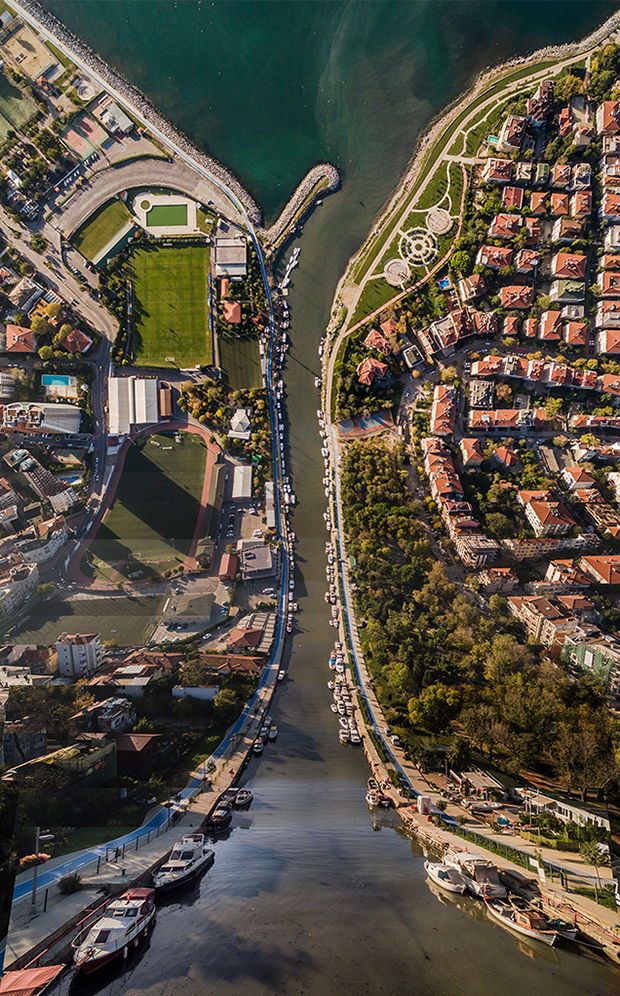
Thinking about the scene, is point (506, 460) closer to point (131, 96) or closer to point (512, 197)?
point (512, 197)

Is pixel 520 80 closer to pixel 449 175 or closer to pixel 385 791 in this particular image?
pixel 449 175

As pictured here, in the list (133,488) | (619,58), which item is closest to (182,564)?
(133,488)

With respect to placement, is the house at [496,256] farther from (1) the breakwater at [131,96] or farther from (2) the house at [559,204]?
(1) the breakwater at [131,96]

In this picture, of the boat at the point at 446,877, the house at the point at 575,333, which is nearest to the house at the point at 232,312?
the house at the point at 575,333

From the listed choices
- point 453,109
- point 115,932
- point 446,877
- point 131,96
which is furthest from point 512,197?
point 115,932

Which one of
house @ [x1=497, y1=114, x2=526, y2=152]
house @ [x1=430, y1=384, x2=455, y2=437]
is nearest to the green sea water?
house @ [x1=497, y1=114, x2=526, y2=152]
